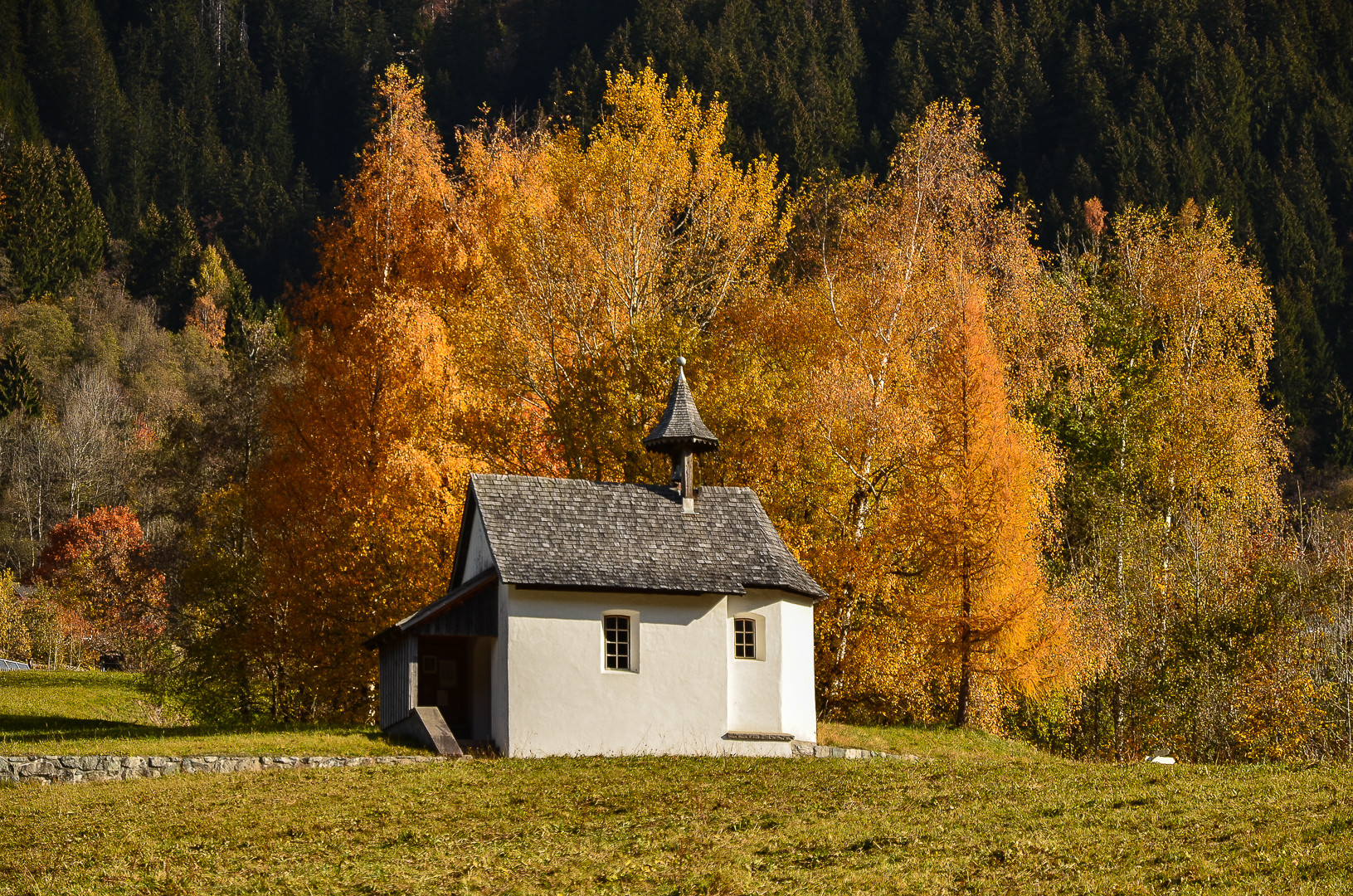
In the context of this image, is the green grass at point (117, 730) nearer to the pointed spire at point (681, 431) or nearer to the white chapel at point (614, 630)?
the white chapel at point (614, 630)

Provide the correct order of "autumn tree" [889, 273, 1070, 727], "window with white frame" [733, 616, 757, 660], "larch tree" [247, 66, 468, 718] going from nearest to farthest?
"window with white frame" [733, 616, 757, 660], "autumn tree" [889, 273, 1070, 727], "larch tree" [247, 66, 468, 718]

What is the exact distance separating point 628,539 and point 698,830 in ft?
34.6

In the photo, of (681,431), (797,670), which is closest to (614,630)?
(797,670)

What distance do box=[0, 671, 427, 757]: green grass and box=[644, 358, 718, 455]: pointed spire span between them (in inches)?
328

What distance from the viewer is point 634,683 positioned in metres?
28.5

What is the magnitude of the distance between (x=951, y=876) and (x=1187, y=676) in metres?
24.1

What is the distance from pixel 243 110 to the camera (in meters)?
165

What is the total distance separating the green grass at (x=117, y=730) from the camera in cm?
2670

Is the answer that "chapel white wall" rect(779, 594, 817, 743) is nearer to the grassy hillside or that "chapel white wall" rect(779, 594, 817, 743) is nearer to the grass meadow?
the grass meadow

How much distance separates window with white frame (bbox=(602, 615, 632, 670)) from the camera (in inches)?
1131

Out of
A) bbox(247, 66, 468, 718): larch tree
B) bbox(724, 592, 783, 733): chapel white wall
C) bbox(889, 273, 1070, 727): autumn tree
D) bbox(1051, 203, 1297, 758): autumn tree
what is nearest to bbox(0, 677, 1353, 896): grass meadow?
bbox(724, 592, 783, 733): chapel white wall

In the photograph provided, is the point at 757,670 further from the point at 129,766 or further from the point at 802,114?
the point at 802,114

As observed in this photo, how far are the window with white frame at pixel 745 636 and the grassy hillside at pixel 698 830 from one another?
4283 mm

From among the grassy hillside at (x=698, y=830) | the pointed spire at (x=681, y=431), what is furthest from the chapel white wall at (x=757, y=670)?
the pointed spire at (x=681, y=431)
